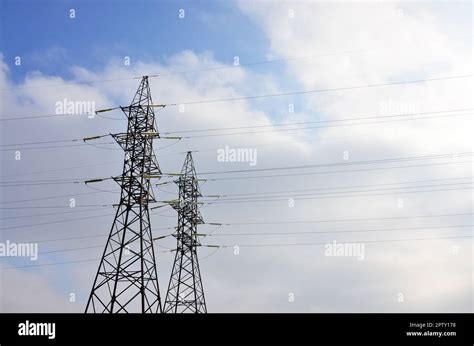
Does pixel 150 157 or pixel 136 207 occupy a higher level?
pixel 150 157

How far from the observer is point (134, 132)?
2922 centimetres
